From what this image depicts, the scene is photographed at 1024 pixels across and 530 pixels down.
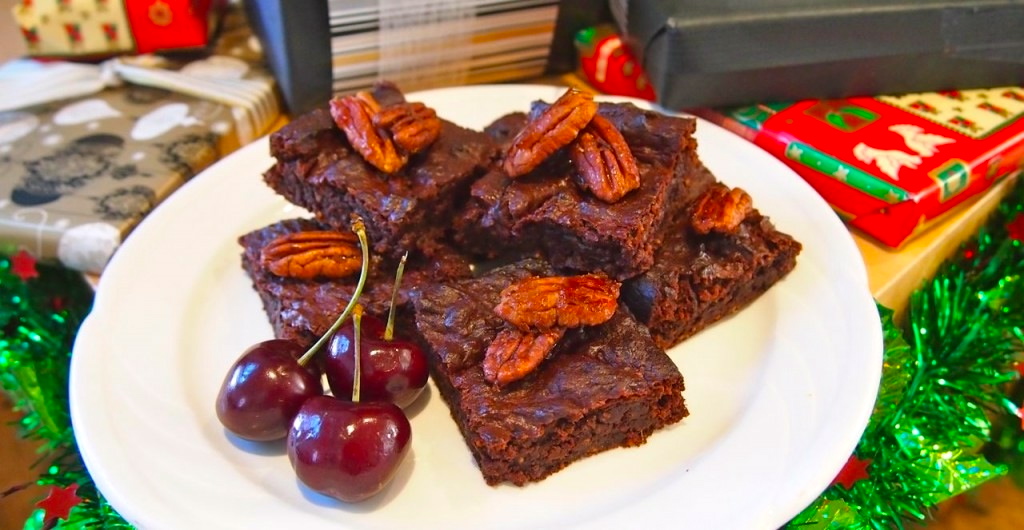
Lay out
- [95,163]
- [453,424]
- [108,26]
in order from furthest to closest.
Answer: [108,26]
[95,163]
[453,424]

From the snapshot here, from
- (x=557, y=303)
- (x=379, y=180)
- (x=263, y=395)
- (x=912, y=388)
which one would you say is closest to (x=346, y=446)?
(x=263, y=395)

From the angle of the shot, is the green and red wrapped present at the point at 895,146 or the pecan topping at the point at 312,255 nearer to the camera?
the pecan topping at the point at 312,255

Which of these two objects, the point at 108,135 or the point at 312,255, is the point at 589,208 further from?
the point at 108,135

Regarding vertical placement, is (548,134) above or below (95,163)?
above

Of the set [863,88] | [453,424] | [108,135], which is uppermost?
[863,88]

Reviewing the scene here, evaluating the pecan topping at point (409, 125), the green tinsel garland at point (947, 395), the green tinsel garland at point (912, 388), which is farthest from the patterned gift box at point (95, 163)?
the green tinsel garland at point (947, 395)

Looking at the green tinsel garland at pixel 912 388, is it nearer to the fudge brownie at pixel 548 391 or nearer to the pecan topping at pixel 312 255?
the fudge brownie at pixel 548 391

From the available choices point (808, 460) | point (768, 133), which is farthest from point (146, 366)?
point (768, 133)
